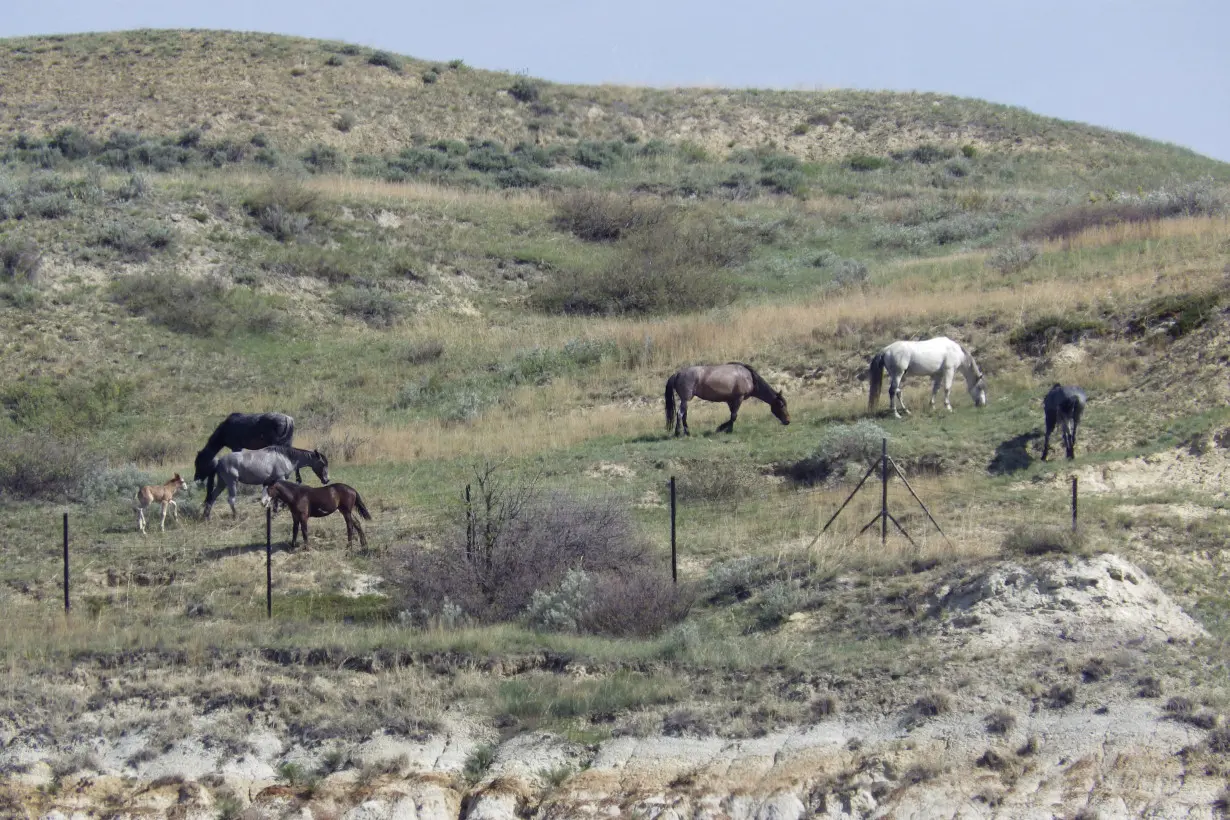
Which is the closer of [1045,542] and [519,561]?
[1045,542]

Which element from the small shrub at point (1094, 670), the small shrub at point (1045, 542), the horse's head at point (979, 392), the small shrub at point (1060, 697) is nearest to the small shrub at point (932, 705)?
the small shrub at point (1060, 697)

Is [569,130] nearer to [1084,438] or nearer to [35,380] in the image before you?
[35,380]

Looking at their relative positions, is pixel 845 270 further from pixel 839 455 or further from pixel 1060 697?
pixel 1060 697

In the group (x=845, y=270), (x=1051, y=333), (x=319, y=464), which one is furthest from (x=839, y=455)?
(x=845, y=270)

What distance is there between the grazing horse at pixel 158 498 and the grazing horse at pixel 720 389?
963cm

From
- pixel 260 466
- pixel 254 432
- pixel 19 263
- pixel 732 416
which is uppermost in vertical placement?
pixel 19 263

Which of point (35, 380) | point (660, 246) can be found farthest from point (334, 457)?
point (660, 246)

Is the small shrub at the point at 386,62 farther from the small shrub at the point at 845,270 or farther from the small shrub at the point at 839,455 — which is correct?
the small shrub at the point at 839,455

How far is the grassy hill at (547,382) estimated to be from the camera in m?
16.8

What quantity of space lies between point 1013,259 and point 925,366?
11015 millimetres

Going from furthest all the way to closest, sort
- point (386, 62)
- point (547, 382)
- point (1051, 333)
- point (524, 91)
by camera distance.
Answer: point (524, 91) < point (386, 62) < point (547, 382) < point (1051, 333)

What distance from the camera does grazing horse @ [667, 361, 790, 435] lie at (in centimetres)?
2930

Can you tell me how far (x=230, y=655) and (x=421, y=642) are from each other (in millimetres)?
2168

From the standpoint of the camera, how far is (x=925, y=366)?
29.5 m
